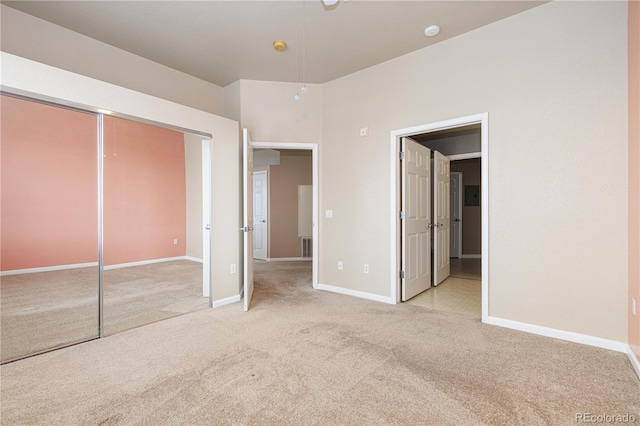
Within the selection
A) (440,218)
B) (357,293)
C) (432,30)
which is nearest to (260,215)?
(357,293)

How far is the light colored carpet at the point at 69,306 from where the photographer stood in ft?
7.98

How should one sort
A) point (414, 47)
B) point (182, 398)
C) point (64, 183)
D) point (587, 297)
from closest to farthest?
point (182, 398) → point (587, 297) → point (64, 183) → point (414, 47)

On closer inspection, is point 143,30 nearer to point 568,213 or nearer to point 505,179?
point 505,179

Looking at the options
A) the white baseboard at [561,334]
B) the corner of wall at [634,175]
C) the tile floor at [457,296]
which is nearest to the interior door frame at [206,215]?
the tile floor at [457,296]

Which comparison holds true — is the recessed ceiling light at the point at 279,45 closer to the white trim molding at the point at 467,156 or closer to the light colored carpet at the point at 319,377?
the light colored carpet at the point at 319,377

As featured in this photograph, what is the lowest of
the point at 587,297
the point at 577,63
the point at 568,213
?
the point at 587,297

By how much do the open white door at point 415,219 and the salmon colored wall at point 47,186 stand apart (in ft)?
10.6

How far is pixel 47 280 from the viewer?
8.59 feet

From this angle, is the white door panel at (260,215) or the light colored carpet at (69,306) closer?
the light colored carpet at (69,306)

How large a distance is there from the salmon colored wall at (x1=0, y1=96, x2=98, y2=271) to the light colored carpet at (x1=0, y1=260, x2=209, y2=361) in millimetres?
171

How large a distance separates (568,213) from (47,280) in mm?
4618

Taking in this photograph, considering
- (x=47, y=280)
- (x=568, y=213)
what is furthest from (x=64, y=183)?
(x=568, y=213)

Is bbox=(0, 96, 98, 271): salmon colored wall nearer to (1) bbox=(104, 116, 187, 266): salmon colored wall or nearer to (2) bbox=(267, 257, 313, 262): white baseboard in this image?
(1) bbox=(104, 116, 187, 266): salmon colored wall

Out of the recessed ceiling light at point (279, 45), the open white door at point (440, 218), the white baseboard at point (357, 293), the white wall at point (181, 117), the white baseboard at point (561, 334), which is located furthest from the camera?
the open white door at point (440, 218)
